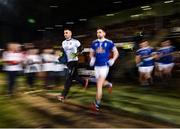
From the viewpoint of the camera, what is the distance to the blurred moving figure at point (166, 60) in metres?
12.9

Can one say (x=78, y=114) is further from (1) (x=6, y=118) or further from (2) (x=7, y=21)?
(2) (x=7, y=21)

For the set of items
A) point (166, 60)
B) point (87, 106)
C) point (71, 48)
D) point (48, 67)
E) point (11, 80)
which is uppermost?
point (71, 48)

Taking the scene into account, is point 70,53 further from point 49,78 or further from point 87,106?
point 49,78

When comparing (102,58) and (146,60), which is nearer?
(102,58)

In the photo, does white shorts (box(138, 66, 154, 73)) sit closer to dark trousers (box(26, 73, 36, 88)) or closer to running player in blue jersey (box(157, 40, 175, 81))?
running player in blue jersey (box(157, 40, 175, 81))

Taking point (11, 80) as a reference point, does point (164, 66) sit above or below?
above

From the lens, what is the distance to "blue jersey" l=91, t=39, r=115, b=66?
9703mm

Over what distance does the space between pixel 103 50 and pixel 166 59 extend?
3.69 metres

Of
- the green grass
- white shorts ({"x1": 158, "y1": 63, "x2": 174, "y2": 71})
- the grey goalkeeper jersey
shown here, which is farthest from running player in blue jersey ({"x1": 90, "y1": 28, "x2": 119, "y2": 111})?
white shorts ({"x1": 158, "y1": 63, "x2": 174, "y2": 71})

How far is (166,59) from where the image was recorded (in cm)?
1291

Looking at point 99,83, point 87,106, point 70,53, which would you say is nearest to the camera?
point 99,83

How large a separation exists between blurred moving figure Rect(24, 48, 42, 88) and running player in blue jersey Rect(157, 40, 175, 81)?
4098 millimetres

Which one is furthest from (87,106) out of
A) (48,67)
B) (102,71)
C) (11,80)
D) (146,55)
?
(48,67)

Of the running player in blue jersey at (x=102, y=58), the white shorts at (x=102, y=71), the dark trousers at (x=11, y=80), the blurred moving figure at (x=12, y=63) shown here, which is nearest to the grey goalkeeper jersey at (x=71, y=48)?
the running player in blue jersey at (x=102, y=58)
